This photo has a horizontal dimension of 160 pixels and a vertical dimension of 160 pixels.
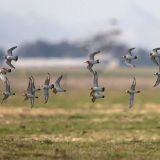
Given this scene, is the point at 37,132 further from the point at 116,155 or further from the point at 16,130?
the point at 116,155

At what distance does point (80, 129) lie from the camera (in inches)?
1427

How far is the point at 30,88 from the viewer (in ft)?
97.8

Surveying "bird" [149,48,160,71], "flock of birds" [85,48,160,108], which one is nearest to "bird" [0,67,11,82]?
"flock of birds" [85,48,160,108]

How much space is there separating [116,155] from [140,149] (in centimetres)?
170

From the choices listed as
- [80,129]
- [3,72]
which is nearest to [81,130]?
[80,129]

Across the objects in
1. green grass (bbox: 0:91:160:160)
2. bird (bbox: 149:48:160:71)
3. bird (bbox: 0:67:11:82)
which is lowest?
green grass (bbox: 0:91:160:160)

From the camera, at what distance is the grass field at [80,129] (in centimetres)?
2514

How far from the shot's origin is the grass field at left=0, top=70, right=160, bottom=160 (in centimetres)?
2514

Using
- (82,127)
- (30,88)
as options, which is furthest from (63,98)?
(30,88)

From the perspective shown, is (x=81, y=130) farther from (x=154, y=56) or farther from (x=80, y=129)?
(x=154, y=56)

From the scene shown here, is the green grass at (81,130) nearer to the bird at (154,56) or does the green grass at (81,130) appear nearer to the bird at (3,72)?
the bird at (3,72)

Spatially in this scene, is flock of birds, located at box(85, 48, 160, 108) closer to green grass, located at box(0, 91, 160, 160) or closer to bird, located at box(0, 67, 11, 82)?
green grass, located at box(0, 91, 160, 160)

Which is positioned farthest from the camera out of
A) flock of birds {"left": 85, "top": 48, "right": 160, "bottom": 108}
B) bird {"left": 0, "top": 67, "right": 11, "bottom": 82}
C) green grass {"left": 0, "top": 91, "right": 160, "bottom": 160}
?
bird {"left": 0, "top": 67, "right": 11, "bottom": 82}

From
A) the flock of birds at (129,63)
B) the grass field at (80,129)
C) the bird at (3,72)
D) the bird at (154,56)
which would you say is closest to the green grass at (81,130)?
the grass field at (80,129)
